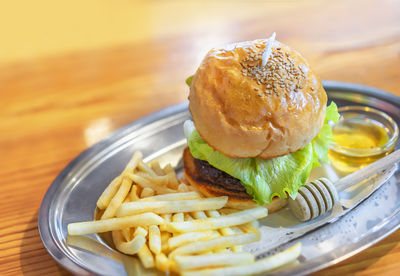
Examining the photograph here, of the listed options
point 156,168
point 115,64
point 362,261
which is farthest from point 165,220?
point 115,64

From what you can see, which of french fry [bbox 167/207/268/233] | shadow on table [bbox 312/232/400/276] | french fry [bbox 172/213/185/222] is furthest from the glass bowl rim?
french fry [bbox 172/213/185/222]

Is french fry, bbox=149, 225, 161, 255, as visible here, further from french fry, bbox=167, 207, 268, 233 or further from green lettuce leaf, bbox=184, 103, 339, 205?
green lettuce leaf, bbox=184, 103, 339, 205

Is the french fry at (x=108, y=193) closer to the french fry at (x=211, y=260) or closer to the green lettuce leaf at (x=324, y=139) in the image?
the french fry at (x=211, y=260)

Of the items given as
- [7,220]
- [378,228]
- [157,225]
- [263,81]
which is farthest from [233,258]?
[7,220]

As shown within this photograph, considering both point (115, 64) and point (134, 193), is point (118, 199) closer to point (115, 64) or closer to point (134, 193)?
point (134, 193)

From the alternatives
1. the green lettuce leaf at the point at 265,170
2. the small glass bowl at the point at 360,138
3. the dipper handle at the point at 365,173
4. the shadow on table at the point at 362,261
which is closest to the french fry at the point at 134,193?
the green lettuce leaf at the point at 265,170
